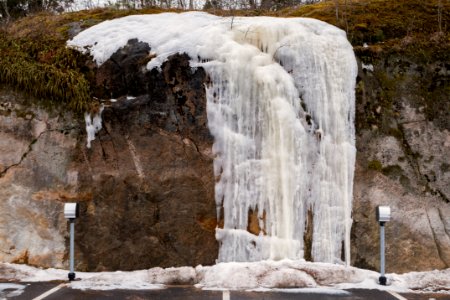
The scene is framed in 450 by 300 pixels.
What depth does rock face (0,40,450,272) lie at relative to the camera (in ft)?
28.8

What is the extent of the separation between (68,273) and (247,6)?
33.9 ft

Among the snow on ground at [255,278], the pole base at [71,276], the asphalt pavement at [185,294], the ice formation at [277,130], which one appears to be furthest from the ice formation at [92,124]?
the asphalt pavement at [185,294]

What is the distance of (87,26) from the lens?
1060 centimetres

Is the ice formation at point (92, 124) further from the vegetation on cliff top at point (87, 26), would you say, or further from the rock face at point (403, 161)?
the rock face at point (403, 161)

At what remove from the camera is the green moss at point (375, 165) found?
9188 millimetres

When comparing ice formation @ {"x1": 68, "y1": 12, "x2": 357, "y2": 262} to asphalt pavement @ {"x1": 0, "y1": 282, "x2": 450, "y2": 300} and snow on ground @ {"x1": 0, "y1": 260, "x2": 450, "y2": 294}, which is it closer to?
snow on ground @ {"x1": 0, "y1": 260, "x2": 450, "y2": 294}

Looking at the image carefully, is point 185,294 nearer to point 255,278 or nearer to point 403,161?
point 255,278

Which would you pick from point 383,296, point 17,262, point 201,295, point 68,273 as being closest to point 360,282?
point 383,296

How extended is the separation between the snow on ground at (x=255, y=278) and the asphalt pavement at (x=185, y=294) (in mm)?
213

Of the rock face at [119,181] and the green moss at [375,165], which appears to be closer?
the rock face at [119,181]

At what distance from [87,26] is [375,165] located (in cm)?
673

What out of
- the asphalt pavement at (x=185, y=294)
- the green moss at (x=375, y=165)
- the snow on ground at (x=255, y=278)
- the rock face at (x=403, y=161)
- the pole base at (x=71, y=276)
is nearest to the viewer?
the asphalt pavement at (x=185, y=294)

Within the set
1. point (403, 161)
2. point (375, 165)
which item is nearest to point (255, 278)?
point (375, 165)

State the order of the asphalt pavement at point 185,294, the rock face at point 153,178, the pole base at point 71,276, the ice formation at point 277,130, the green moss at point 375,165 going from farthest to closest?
the green moss at point 375,165 < the rock face at point 153,178 < the ice formation at point 277,130 < the pole base at point 71,276 < the asphalt pavement at point 185,294
